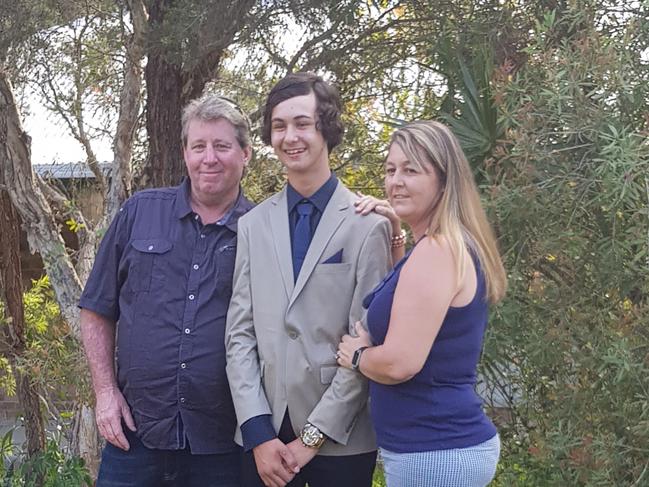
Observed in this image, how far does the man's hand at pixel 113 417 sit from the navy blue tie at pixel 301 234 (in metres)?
0.82

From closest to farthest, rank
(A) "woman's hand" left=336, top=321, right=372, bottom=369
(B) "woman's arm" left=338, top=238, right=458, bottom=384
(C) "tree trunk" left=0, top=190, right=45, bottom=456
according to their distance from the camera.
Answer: (B) "woman's arm" left=338, top=238, right=458, bottom=384
(A) "woman's hand" left=336, top=321, right=372, bottom=369
(C) "tree trunk" left=0, top=190, right=45, bottom=456

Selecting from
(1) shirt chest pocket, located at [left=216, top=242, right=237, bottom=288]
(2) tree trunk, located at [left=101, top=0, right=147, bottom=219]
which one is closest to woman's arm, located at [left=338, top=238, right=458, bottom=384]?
(1) shirt chest pocket, located at [left=216, top=242, right=237, bottom=288]

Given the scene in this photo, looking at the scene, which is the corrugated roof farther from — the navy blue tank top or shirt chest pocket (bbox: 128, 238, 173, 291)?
the navy blue tank top

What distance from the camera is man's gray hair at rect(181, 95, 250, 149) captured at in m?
3.13

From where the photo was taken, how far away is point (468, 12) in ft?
15.4

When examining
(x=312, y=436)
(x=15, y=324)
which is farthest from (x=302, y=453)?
(x=15, y=324)

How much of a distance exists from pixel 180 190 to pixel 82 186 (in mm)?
4467

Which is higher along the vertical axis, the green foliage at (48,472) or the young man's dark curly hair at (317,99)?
the young man's dark curly hair at (317,99)

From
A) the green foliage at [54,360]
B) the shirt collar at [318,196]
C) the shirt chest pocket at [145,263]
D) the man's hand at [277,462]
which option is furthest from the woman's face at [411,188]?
the green foliage at [54,360]

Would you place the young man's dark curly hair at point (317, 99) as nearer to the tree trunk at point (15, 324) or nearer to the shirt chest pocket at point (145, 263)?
the shirt chest pocket at point (145, 263)

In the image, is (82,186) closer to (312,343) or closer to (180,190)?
(180,190)

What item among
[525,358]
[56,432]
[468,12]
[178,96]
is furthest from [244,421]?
[56,432]

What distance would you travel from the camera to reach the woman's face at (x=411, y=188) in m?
2.57

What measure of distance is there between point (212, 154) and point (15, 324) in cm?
466
